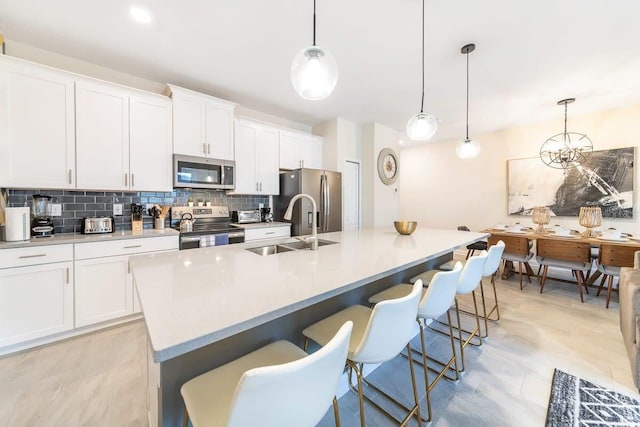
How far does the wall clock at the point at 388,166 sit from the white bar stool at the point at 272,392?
4.21 meters

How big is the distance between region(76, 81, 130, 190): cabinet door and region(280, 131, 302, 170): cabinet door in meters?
1.93

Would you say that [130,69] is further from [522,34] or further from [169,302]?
[522,34]

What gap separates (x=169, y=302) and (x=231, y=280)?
27cm

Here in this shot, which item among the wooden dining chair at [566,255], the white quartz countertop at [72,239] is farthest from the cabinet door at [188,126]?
the wooden dining chair at [566,255]

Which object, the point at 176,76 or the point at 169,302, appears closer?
the point at 169,302

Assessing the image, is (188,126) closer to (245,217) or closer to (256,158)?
(256,158)

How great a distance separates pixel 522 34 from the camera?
213 centimetres

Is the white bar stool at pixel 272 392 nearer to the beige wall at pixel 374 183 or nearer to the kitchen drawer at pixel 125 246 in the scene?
the kitchen drawer at pixel 125 246

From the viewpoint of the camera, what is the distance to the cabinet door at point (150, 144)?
8.64 feet

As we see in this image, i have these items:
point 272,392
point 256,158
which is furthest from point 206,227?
point 272,392

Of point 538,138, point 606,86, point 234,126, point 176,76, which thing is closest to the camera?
point 176,76

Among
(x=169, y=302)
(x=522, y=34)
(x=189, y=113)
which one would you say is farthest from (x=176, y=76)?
(x=522, y=34)

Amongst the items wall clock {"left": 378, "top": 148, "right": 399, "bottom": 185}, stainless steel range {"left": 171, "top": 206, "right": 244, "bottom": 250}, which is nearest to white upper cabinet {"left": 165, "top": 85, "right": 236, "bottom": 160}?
stainless steel range {"left": 171, "top": 206, "right": 244, "bottom": 250}

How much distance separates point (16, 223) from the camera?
6.71ft
